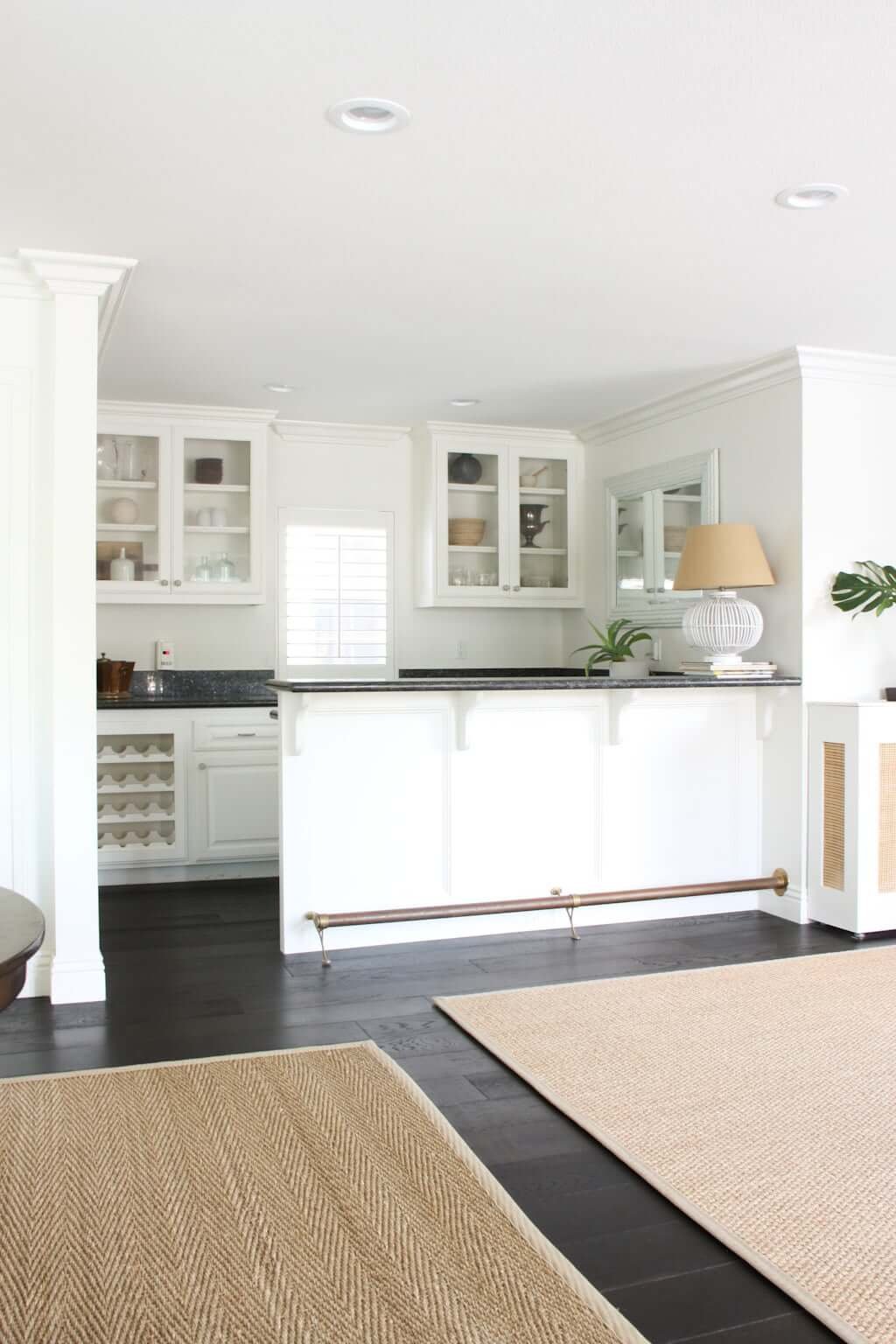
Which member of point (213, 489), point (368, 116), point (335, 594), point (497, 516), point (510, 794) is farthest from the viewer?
point (335, 594)

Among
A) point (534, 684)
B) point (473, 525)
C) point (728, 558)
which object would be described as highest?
point (473, 525)

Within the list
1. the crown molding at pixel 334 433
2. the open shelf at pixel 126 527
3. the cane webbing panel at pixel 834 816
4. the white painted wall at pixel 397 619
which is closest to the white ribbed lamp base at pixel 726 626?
the cane webbing panel at pixel 834 816

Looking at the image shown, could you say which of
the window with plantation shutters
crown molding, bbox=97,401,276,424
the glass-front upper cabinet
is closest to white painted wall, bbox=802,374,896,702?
the glass-front upper cabinet

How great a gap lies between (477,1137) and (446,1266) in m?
0.57

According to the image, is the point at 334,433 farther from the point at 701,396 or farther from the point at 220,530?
the point at 701,396

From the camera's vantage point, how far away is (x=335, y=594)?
21.0 ft

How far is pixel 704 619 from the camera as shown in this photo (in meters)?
4.80

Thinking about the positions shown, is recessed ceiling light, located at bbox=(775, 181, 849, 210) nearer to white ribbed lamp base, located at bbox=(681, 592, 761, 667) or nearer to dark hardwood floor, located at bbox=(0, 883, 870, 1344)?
white ribbed lamp base, located at bbox=(681, 592, 761, 667)

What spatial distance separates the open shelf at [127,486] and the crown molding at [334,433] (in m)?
0.76

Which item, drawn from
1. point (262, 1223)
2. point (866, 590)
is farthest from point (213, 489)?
point (262, 1223)

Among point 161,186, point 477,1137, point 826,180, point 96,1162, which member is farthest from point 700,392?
point 96,1162

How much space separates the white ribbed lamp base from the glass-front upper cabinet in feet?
1.36

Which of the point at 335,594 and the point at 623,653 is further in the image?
the point at 335,594

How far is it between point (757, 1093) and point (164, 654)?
4061 millimetres
